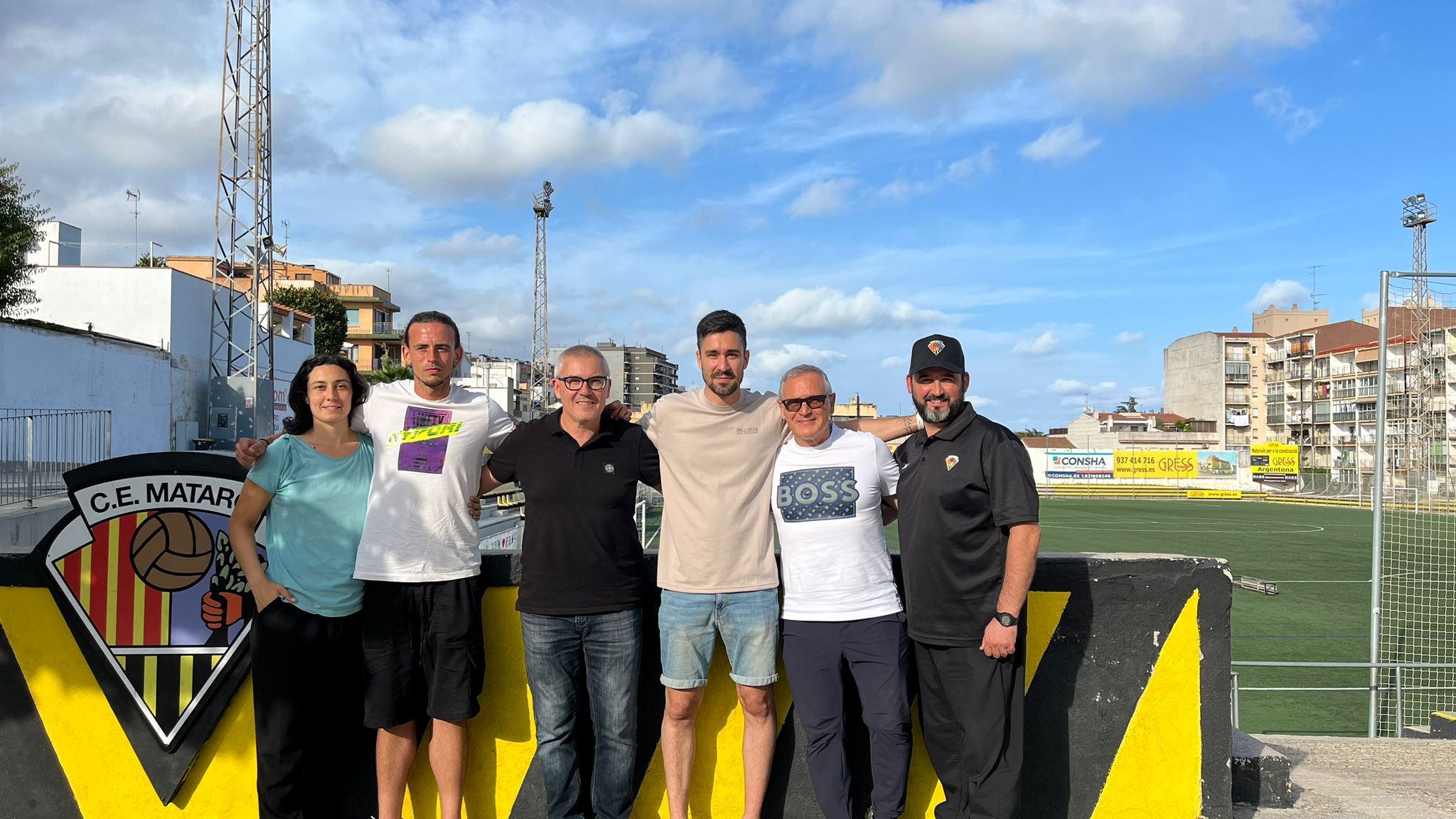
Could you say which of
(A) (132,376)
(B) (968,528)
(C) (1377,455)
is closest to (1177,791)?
(B) (968,528)

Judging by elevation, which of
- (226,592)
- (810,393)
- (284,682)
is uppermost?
Result: (810,393)

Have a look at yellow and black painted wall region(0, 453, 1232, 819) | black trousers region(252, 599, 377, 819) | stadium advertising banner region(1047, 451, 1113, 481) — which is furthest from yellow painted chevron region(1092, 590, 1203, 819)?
stadium advertising banner region(1047, 451, 1113, 481)

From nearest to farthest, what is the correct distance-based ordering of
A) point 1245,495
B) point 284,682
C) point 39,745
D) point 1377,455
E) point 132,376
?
point 284,682
point 39,745
point 1377,455
point 132,376
point 1245,495

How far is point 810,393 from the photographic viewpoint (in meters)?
3.26

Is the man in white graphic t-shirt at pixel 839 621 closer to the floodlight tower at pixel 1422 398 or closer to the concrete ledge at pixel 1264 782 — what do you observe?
the concrete ledge at pixel 1264 782

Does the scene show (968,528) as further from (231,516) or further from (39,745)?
(39,745)

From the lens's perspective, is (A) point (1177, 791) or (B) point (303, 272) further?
(B) point (303, 272)

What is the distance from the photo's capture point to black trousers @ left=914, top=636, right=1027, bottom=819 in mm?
3102

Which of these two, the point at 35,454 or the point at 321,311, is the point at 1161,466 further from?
the point at 35,454

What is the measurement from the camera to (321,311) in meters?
57.2

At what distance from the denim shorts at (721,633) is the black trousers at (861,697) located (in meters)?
0.10

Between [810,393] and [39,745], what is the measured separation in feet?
10.6

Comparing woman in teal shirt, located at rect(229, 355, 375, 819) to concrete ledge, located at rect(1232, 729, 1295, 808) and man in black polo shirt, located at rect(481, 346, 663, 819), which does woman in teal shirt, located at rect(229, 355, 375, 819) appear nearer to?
man in black polo shirt, located at rect(481, 346, 663, 819)

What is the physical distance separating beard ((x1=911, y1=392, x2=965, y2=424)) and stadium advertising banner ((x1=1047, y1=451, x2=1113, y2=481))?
52.6 metres
